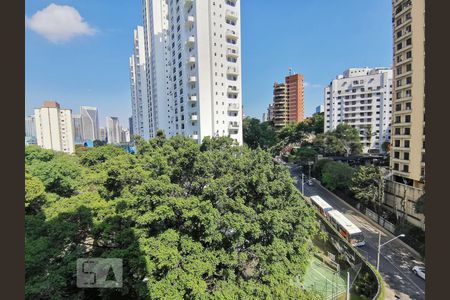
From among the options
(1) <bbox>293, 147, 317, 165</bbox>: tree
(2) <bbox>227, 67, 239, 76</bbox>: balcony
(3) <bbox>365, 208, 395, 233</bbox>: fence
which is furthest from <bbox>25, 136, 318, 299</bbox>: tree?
(1) <bbox>293, 147, 317, 165</bbox>: tree

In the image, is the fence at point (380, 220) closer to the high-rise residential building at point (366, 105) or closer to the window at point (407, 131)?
the window at point (407, 131)

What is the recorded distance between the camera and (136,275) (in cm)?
909

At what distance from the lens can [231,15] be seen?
31.7 meters

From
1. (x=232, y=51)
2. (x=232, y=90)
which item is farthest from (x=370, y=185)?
(x=232, y=51)

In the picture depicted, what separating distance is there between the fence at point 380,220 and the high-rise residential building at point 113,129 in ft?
402

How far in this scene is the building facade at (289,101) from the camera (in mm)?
85438

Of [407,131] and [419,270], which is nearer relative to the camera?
[419,270]

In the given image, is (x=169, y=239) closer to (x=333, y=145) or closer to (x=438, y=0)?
(x=438, y=0)

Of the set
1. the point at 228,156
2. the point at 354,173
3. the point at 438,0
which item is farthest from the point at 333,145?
the point at 438,0

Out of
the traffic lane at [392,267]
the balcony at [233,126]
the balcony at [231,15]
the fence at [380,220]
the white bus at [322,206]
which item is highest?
the balcony at [231,15]

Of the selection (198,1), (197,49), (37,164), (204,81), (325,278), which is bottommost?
(325,278)

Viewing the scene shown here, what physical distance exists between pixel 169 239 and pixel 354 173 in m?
26.6

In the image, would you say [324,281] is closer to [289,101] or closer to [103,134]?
[289,101]

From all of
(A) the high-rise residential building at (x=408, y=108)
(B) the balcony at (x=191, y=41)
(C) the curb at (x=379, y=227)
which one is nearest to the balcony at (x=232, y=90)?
(B) the balcony at (x=191, y=41)
